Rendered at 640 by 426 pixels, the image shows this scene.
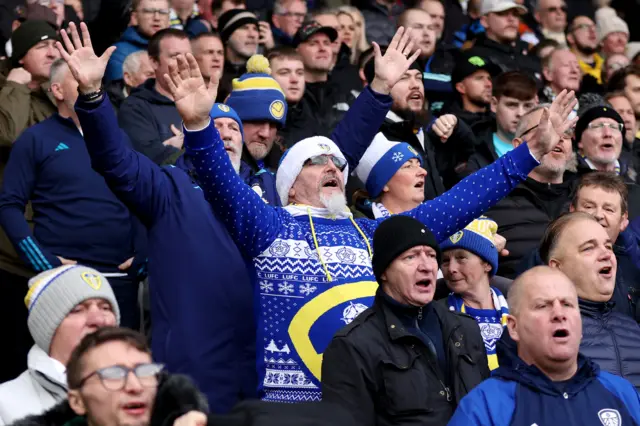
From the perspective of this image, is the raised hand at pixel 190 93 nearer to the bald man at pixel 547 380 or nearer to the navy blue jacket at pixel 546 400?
the bald man at pixel 547 380

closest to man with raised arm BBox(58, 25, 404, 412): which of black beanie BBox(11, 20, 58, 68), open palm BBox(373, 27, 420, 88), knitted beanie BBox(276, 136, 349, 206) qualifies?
knitted beanie BBox(276, 136, 349, 206)

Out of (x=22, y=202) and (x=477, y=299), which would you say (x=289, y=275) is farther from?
(x=22, y=202)

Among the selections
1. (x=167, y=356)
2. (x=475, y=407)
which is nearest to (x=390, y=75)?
(x=167, y=356)

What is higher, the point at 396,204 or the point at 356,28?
the point at 356,28

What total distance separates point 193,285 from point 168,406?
92.3 inches

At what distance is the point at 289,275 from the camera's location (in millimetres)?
6152

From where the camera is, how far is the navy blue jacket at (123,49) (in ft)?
34.1

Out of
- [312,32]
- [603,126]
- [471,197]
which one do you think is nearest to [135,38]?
→ [312,32]

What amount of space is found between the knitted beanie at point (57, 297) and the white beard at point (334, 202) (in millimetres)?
1420

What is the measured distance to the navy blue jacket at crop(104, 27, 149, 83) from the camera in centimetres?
1040

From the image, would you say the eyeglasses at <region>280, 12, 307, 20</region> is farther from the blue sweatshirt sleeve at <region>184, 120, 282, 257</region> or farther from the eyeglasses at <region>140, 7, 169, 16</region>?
the blue sweatshirt sleeve at <region>184, 120, 282, 257</region>

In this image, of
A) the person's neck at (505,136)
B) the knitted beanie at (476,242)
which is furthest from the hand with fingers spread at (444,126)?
the knitted beanie at (476,242)

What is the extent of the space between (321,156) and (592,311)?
5.28 ft

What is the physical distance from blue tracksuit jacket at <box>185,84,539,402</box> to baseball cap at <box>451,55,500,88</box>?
5.04 metres
